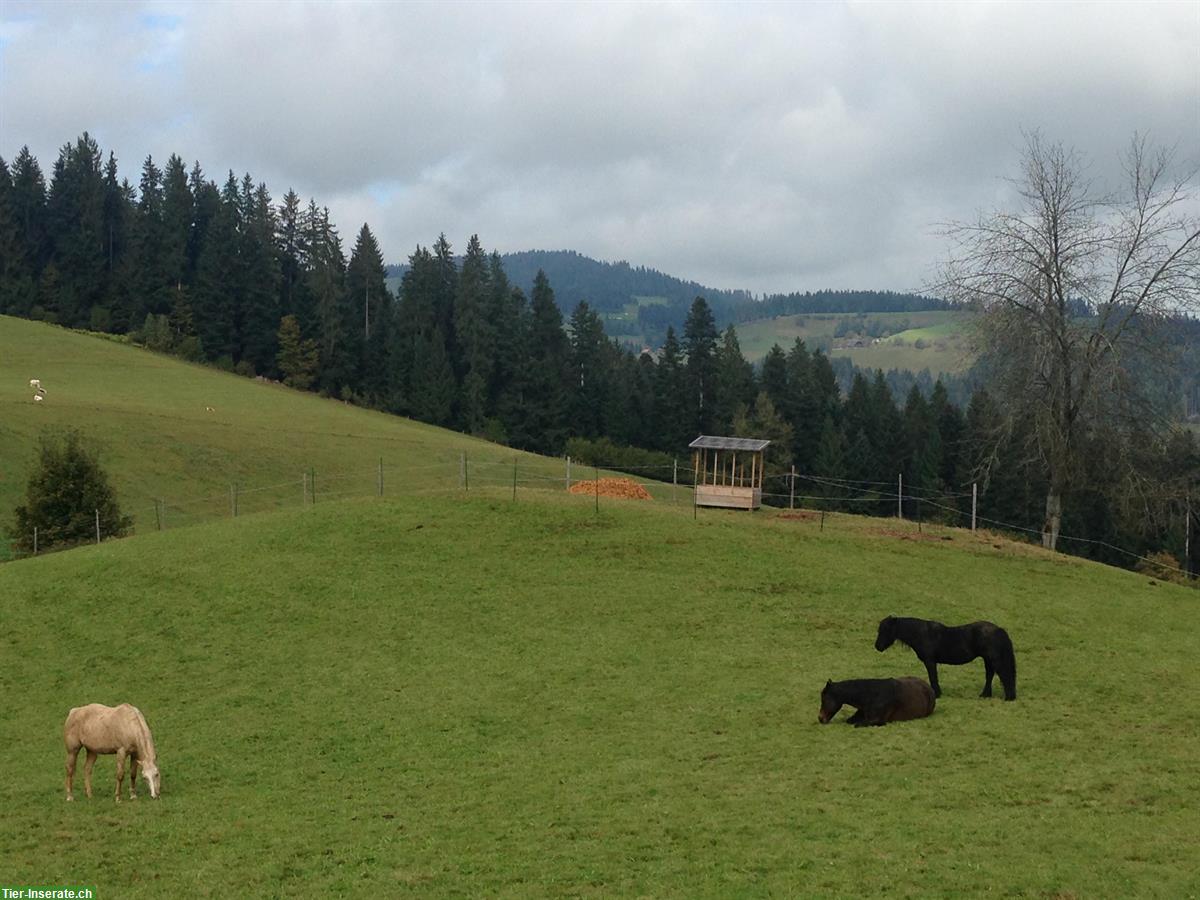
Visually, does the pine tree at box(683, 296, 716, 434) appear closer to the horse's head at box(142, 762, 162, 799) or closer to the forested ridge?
the forested ridge

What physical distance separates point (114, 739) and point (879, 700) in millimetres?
12525

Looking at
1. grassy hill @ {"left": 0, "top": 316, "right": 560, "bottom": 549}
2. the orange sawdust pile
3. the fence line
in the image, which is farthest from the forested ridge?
the orange sawdust pile

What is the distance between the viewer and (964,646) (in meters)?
19.9

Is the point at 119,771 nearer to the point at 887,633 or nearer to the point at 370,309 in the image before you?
the point at 887,633

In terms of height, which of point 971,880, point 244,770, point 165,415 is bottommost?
point 244,770

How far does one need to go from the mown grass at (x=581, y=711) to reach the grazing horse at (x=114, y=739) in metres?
0.48

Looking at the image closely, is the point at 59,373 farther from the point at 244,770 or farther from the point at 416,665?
the point at 244,770

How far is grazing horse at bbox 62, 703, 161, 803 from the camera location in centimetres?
1614

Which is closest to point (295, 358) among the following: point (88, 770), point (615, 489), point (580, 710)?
point (615, 489)

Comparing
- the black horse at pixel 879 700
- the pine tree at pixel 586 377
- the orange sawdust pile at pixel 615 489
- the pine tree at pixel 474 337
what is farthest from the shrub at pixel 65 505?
the pine tree at pixel 586 377

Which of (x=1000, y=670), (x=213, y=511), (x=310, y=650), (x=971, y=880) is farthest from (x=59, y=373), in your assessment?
(x=971, y=880)

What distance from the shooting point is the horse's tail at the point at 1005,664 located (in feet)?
65.0

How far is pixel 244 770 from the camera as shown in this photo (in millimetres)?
18172

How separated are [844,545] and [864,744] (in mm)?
18234
